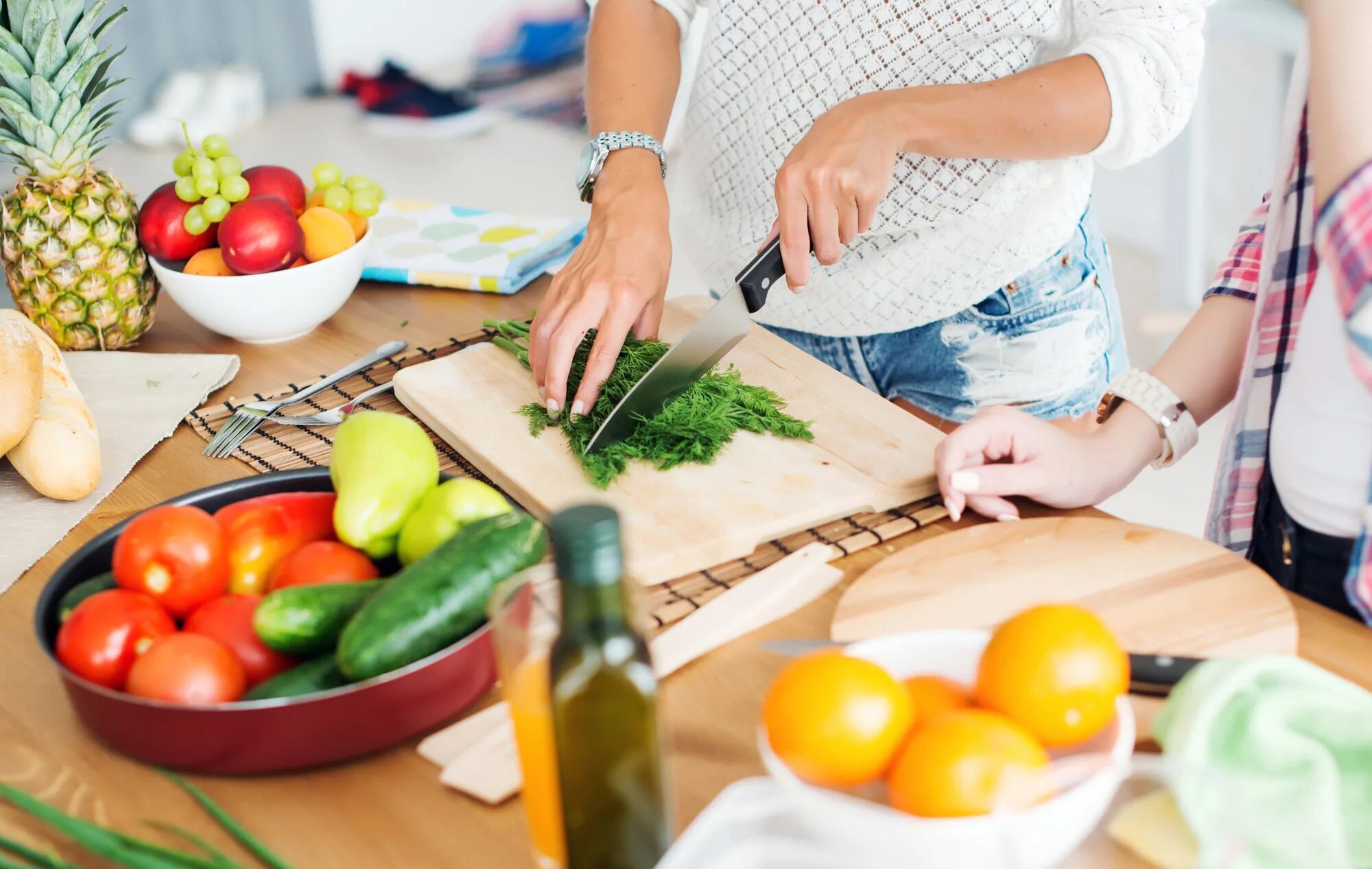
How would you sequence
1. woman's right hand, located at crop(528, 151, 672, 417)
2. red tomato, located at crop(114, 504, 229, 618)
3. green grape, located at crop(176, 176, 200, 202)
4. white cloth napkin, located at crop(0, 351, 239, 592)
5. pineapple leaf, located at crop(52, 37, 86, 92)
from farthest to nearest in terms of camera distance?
green grape, located at crop(176, 176, 200, 202)
pineapple leaf, located at crop(52, 37, 86, 92)
woman's right hand, located at crop(528, 151, 672, 417)
white cloth napkin, located at crop(0, 351, 239, 592)
red tomato, located at crop(114, 504, 229, 618)

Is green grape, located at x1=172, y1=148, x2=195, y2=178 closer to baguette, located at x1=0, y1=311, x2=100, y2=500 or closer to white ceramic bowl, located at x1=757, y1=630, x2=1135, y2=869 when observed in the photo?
baguette, located at x1=0, y1=311, x2=100, y2=500

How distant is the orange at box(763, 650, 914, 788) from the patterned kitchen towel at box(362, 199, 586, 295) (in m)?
1.15

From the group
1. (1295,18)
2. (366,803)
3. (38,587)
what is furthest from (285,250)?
(1295,18)

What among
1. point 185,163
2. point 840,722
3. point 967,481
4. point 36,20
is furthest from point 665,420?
point 36,20

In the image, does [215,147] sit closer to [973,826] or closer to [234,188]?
[234,188]

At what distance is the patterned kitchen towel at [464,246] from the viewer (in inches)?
67.5

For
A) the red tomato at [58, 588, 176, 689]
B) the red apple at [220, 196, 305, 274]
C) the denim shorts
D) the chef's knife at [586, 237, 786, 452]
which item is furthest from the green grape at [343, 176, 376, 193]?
the red tomato at [58, 588, 176, 689]

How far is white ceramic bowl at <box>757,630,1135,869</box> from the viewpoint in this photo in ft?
1.97

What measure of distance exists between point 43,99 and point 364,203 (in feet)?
1.26

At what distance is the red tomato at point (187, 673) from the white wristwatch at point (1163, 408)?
33.4 inches

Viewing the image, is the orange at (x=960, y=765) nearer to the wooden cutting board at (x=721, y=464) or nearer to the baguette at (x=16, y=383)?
the wooden cutting board at (x=721, y=464)

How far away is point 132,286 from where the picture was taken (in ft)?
5.04

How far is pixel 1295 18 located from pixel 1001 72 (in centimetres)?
200

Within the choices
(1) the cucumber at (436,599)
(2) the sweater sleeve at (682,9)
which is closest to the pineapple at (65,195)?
(2) the sweater sleeve at (682,9)
